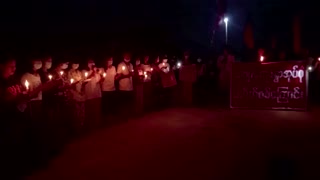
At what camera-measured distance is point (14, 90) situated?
7324 mm

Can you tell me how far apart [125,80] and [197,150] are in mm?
4344

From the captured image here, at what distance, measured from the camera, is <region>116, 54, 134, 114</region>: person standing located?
12180 mm

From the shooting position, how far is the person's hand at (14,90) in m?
7.22

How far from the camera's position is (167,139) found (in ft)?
32.0

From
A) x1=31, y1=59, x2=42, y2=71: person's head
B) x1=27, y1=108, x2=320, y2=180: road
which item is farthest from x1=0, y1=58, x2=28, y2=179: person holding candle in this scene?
x1=31, y1=59, x2=42, y2=71: person's head

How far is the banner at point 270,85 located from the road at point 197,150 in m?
0.91

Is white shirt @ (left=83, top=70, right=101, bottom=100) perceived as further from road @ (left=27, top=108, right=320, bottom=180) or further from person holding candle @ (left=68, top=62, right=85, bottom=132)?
road @ (left=27, top=108, right=320, bottom=180)

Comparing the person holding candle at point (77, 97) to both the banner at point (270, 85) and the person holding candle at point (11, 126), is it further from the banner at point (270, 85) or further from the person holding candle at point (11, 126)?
the banner at point (270, 85)

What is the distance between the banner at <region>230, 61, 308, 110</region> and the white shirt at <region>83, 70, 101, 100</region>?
394cm

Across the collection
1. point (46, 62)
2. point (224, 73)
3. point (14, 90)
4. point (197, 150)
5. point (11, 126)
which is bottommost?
point (197, 150)

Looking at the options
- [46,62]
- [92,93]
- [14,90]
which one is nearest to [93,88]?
[92,93]

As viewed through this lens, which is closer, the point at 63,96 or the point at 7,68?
the point at 7,68

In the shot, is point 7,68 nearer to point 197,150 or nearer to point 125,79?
point 197,150

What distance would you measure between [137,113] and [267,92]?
6939 mm
